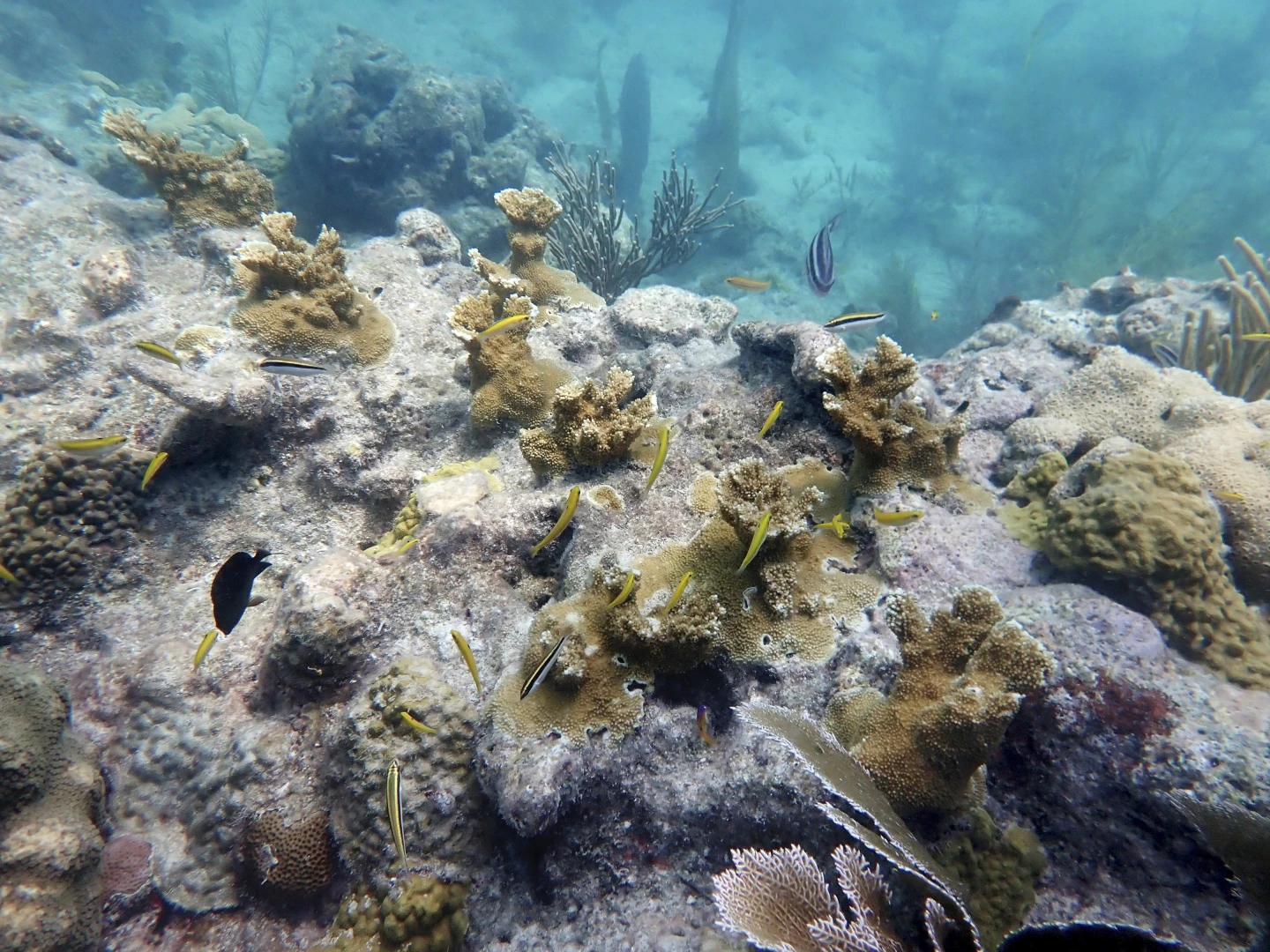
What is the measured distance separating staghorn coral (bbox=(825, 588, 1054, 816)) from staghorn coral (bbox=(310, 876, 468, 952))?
2160 millimetres

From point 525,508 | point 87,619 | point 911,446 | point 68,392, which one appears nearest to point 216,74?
point 68,392

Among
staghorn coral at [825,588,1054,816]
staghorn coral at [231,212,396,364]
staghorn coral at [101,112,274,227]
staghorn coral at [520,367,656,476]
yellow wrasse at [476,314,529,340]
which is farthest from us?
staghorn coral at [101,112,274,227]

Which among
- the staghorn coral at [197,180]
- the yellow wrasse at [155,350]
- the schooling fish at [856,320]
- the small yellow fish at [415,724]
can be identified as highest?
the staghorn coral at [197,180]

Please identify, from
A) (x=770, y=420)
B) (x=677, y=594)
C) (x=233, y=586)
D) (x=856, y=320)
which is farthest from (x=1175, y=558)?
(x=233, y=586)

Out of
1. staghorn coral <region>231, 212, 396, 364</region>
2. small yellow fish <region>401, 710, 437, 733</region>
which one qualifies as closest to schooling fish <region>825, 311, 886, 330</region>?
small yellow fish <region>401, 710, 437, 733</region>

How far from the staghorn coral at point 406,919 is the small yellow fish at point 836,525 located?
2.73 metres

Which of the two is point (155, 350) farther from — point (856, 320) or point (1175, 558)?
point (1175, 558)

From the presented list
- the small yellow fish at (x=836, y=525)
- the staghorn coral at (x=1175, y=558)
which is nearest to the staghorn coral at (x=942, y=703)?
the small yellow fish at (x=836, y=525)

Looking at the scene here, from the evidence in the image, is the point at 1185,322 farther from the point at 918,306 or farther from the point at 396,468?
the point at 918,306

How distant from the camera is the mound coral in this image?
2.88 metres

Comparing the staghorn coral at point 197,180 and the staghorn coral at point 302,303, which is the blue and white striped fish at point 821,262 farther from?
the staghorn coral at point 197,180

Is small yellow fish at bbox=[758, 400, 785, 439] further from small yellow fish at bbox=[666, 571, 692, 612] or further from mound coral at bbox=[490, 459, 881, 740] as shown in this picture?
small yellow fish at bbox=[666, 571, 692, 612]

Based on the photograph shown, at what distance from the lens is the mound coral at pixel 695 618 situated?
2885mm

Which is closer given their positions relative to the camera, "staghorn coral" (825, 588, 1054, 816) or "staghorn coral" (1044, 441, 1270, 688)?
"staghorn coral" (825, 588, 1054, 816)
